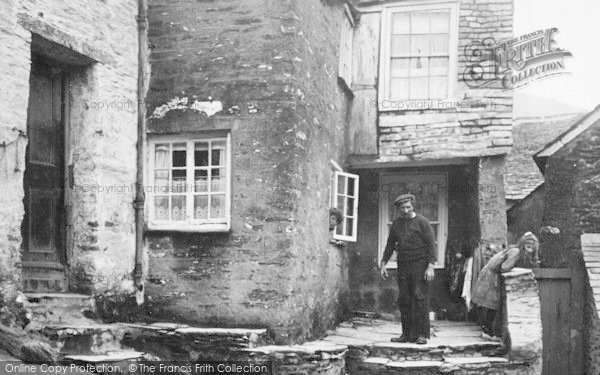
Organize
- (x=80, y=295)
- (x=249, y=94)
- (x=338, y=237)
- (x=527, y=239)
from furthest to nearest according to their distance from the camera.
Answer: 1. (x=338, y=237)
2. (x=527, y=239)
3. (x=249, y=94)
4. (x=80, y=295)

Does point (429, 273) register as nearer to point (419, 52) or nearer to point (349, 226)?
point (349, 226)

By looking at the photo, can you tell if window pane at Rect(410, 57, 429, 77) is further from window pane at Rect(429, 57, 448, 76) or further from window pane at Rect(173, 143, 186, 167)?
window pane at Rect(173, 143, 186, 167)

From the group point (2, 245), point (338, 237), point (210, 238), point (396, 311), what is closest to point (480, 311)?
point (396, 311)

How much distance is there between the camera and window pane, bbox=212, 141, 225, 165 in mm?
9875

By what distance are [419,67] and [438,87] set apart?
1.57 ft

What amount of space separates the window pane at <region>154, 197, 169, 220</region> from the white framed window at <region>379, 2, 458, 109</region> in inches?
180

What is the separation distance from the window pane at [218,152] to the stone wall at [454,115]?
3564mm

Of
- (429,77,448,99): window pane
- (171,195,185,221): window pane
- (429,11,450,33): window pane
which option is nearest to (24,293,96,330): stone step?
(171,195,185,221): window pane

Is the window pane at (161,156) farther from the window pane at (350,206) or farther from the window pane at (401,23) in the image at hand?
the window pane at (401,23)

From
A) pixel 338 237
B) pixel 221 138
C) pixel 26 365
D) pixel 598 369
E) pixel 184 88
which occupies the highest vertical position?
pixel 184 88

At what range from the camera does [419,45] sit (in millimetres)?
12875

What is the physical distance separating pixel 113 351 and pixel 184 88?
143 inches

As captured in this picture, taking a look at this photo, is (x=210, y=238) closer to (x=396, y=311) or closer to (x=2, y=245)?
(x=2, y=245)

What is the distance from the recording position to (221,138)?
9852mm
